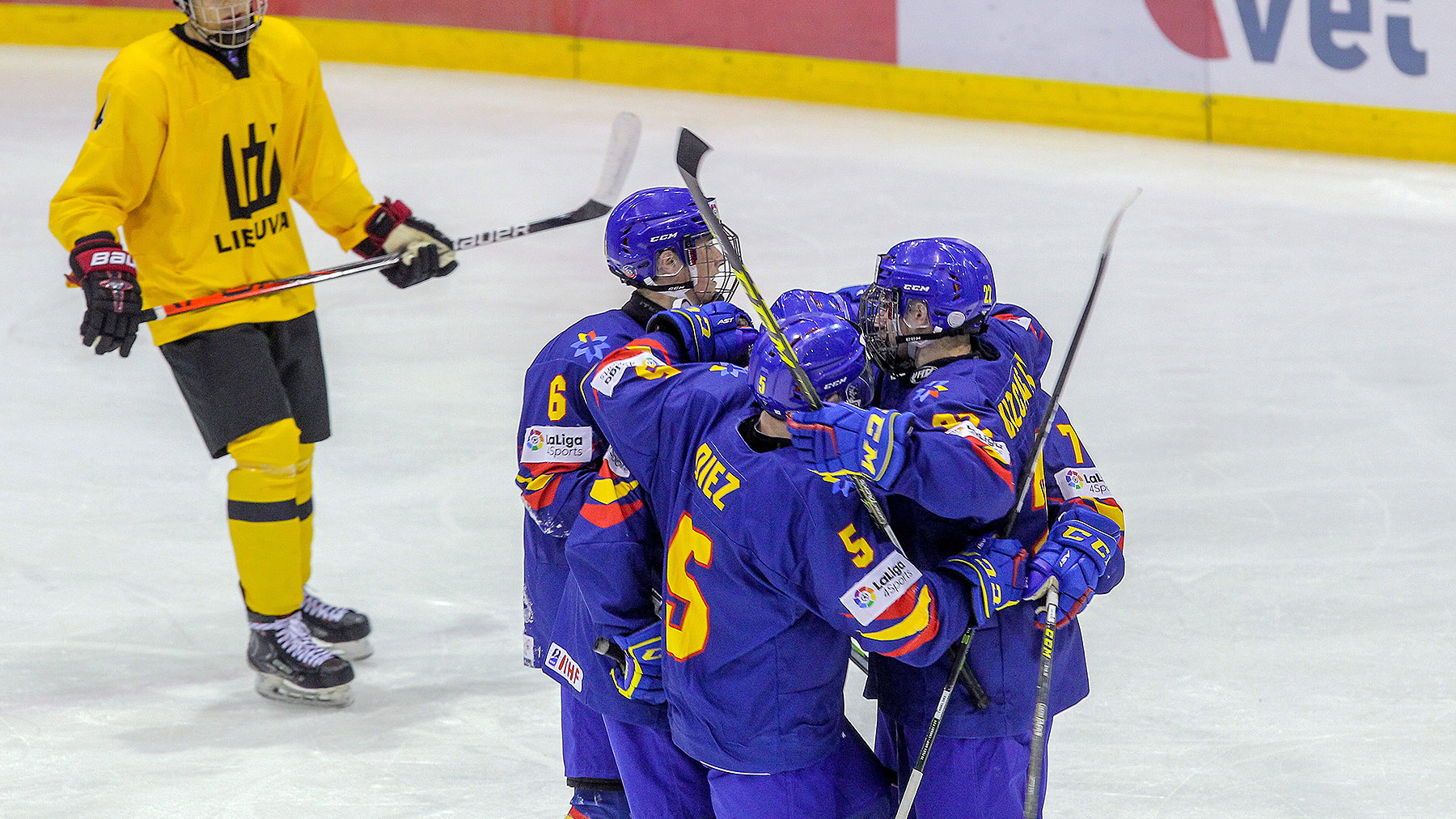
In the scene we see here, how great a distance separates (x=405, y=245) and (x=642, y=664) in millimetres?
1735

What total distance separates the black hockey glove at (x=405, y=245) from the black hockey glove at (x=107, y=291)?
570 mm

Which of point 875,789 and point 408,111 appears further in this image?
point 408,111

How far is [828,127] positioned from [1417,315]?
3864 millimetres

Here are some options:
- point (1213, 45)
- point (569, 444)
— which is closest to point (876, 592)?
point (569, 444)

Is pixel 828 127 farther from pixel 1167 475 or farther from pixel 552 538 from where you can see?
pixel 552 538

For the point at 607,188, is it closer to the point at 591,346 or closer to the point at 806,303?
the point at 591,346

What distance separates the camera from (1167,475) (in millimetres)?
4676

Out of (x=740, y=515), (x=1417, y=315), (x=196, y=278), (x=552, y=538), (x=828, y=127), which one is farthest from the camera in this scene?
(x=828, y=127)

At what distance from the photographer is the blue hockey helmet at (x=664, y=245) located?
2.58 m

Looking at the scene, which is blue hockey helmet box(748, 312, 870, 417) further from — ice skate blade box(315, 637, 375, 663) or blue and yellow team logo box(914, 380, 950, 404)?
ice skate blade box(315, 637, 375, 663)

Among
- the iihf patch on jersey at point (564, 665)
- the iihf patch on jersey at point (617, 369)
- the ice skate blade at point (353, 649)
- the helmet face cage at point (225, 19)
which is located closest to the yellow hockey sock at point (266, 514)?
the ice skate blade at point (353, 649)

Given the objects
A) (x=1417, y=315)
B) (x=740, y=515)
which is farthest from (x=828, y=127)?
(x=740, y=515)

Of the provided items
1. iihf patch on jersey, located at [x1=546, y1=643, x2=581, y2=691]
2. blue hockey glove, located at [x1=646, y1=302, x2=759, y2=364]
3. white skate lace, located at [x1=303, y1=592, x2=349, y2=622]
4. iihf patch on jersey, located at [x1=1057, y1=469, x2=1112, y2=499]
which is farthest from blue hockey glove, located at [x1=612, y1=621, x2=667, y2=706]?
white skate lace, located at [x1=303, y1=592, x2=349, y2=622]

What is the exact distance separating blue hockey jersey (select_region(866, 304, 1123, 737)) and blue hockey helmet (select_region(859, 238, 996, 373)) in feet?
0.16
